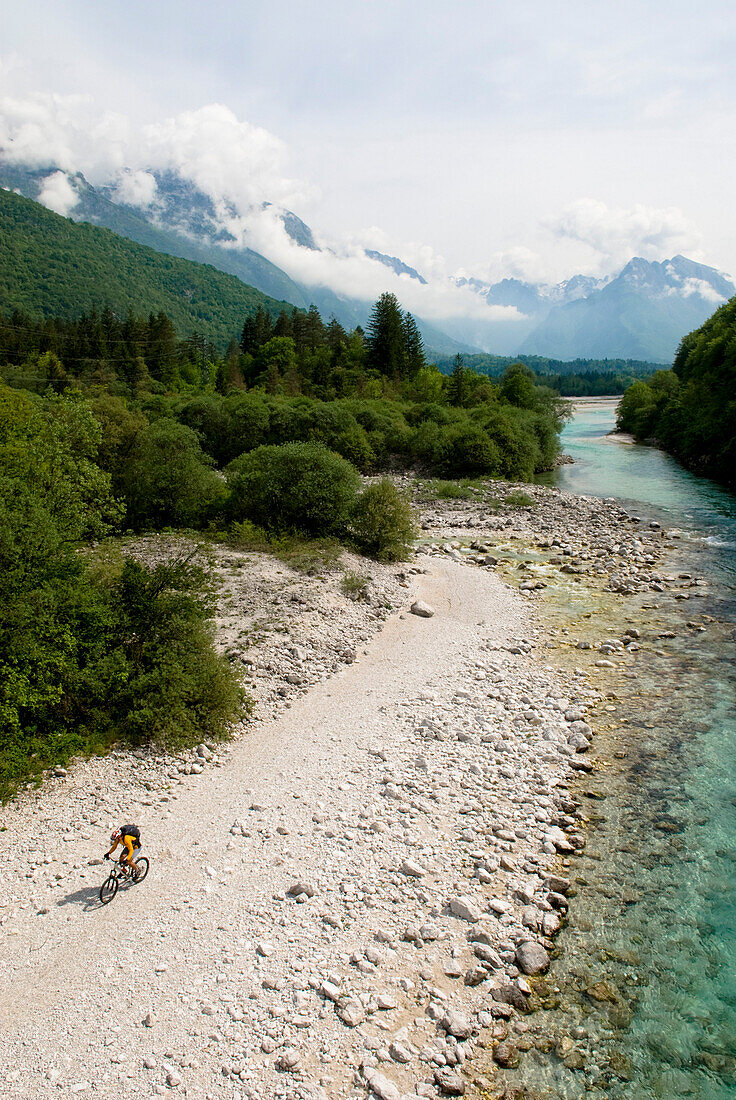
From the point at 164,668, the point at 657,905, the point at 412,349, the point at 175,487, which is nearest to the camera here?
the point at 657,905

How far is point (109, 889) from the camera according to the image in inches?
329

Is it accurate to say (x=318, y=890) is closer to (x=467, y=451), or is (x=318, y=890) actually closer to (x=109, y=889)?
(x=109, y=889)

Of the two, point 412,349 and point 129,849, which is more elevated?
point 412,349

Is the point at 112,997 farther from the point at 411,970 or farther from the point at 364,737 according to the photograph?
the point at 364,737

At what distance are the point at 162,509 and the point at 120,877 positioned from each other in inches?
799

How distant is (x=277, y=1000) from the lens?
7.11 meters

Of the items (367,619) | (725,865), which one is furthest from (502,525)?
(725,865)

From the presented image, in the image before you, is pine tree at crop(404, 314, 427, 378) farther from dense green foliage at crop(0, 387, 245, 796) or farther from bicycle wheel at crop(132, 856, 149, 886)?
bicycle wheel at crop(132, 856, 149, 886)

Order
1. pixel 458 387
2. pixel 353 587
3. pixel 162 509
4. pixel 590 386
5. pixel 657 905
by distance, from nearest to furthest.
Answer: pixel 657 905
pixel 353 587
pixel 162 509
pixel 458 387
pixel 590 386

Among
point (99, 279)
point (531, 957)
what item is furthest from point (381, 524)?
point (99, 279)

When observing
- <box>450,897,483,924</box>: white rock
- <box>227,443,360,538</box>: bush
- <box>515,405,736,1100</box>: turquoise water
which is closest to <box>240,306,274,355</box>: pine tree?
<box>227,443,360,538</box>: bush

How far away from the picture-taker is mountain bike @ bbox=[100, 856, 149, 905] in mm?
8320

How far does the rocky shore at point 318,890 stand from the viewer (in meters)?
6.57

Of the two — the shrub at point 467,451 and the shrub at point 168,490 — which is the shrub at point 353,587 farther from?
the shrub at point 467,451
